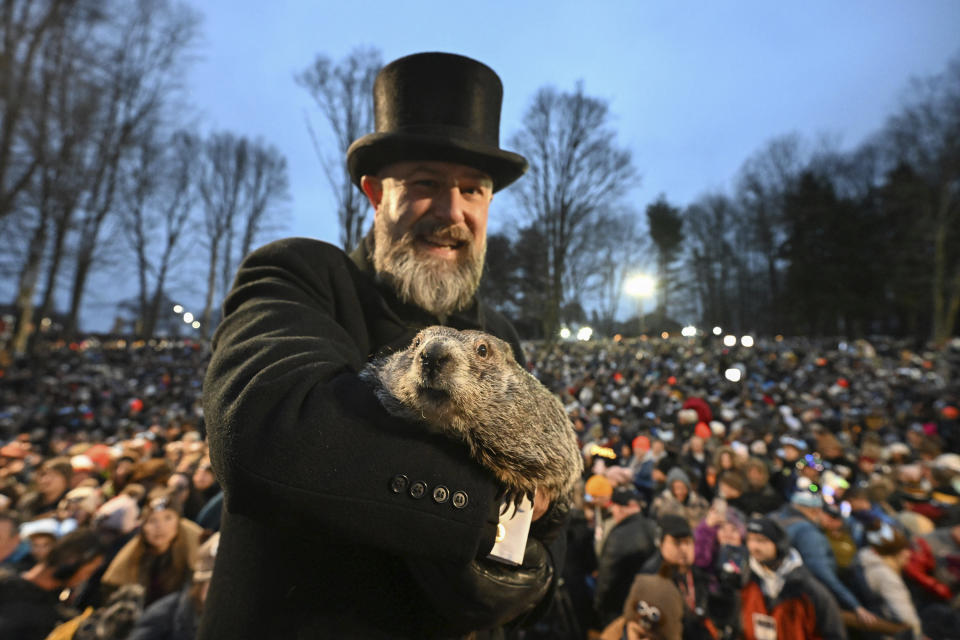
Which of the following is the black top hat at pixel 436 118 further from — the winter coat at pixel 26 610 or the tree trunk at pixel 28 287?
the tree trunk at pixel 28 287

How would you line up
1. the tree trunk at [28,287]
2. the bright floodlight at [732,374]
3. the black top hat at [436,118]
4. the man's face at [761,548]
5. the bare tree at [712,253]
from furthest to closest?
the bare tree at [712,253] → the tree trunk at [28,287] → the bright floodlight at [732,374] → the man's face at [761,548] → the black top hat at [436,118]

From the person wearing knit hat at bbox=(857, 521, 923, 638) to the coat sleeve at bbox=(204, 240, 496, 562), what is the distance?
231 inches

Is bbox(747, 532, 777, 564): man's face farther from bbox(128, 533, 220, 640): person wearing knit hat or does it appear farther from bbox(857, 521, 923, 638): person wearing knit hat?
bbox(128, 533, 220, 640): person wearing knit hat

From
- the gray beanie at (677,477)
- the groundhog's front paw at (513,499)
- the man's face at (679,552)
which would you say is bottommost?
the man's face at (679,552)

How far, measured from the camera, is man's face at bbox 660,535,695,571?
4.78 metres

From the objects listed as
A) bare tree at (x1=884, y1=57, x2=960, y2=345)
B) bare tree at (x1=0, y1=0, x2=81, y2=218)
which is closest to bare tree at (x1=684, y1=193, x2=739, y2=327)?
bare tree at (x1=884, y1=57, x2=960, y2=345)

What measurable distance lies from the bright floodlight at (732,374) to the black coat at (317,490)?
11645 millimetres

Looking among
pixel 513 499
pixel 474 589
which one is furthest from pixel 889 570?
pixel 474 589

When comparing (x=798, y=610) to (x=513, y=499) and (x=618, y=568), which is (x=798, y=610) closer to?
(x=618, y=568)

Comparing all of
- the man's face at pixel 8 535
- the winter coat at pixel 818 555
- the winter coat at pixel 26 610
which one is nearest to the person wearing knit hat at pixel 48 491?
the man's face at pixel 8 535

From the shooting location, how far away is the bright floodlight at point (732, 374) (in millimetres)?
11195

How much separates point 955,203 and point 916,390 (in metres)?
18.7

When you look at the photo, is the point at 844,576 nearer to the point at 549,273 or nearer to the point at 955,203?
the point at 549,273

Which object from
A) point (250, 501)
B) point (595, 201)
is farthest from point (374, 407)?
point (595, 201)
